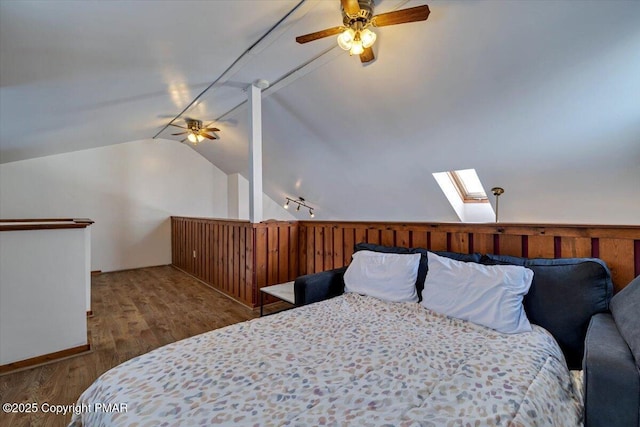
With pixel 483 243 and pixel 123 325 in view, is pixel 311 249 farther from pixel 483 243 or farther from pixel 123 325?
pixel 123 325

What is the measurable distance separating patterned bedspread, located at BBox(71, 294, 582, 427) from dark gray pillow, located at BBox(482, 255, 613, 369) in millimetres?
105

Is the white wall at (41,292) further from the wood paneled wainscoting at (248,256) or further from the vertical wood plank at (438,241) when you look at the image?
the vertical wood plank at (438,241)

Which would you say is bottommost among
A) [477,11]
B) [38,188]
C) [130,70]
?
[38,188]

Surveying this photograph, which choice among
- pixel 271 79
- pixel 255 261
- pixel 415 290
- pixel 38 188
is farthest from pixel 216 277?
pixel 38 188

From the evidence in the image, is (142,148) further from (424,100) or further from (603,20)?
(603,20)

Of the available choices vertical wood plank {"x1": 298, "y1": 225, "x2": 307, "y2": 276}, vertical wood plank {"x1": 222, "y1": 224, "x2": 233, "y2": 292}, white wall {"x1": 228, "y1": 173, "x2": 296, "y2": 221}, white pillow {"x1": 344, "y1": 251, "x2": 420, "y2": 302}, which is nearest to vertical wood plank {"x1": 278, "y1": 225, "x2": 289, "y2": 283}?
vertical wood plank {"x1": 298, "y1": 225, "x2": 307, "y2": 276}

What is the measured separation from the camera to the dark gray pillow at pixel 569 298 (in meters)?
1.52

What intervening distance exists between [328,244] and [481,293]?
1.77 metres

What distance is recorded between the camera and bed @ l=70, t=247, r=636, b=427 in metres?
0.92

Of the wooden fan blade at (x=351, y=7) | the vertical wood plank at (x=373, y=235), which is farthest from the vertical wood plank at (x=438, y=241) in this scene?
the wooden fan blade at (x=351, y=7)

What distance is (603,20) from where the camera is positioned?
172 cm

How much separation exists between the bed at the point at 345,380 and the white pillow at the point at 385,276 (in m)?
0.42

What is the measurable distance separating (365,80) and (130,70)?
79.6 inches

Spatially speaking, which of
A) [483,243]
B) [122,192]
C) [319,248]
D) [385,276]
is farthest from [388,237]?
[122,192]
